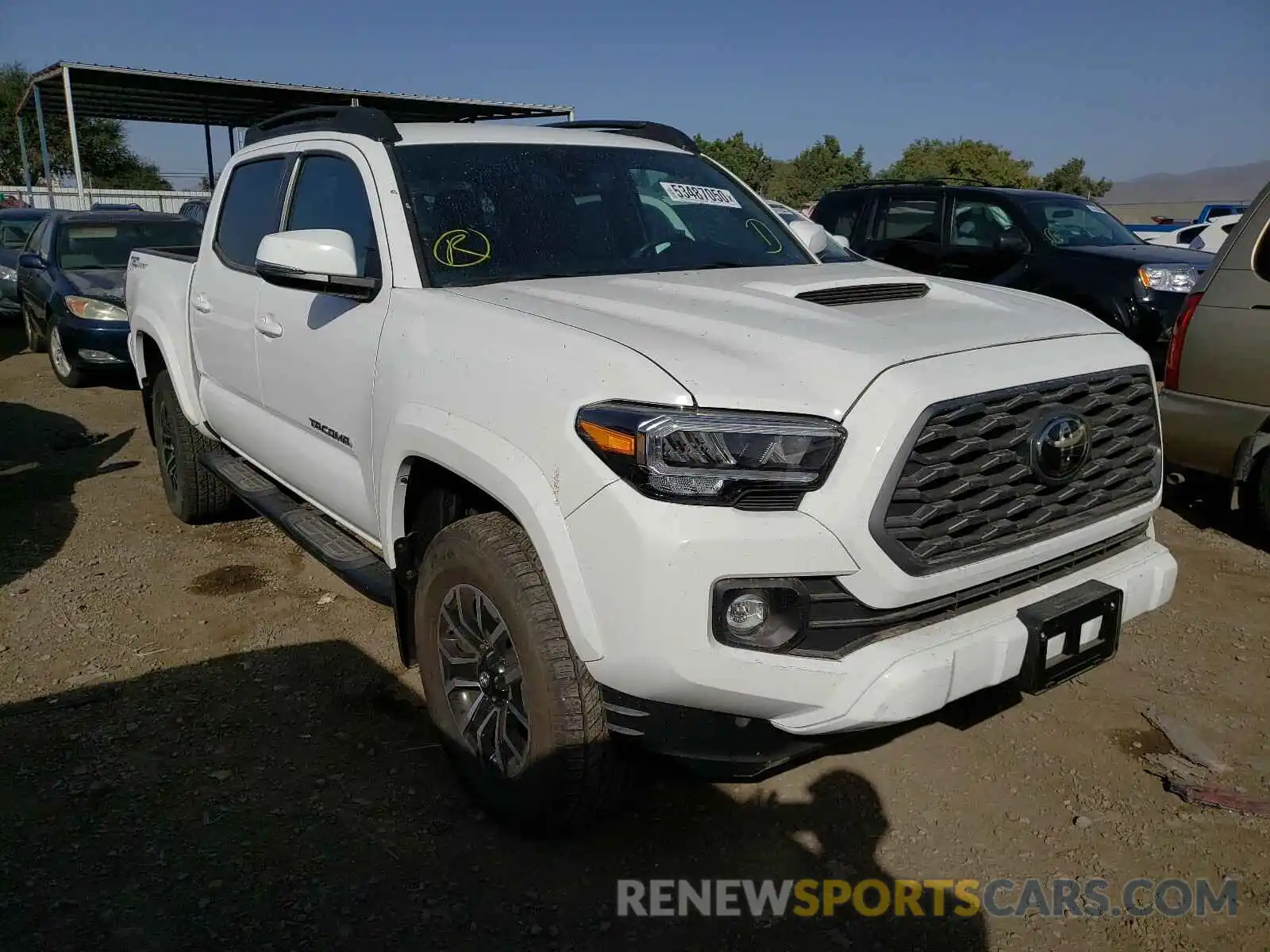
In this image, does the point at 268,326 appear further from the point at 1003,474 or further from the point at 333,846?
the point at 1003,474

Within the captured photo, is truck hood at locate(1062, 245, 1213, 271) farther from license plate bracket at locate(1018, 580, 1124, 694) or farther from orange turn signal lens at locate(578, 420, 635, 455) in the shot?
orange turn signal lens at locate(578, 420, 635, 455)

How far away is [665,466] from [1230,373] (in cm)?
380

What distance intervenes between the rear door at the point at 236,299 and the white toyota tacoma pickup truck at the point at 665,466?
0.50 metres

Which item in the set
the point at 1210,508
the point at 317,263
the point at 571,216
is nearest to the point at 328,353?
the point at 317,263

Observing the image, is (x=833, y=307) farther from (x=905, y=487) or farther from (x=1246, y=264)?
(x=1246, y=264)

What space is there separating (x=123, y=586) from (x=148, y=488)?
176 cm

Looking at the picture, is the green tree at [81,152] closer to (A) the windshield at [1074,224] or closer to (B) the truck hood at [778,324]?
(A) the windshield at [1074,224]

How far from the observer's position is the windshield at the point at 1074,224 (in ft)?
28.6

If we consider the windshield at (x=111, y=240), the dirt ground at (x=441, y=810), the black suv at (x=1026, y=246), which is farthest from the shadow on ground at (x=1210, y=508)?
the windshield at (x=111, y=240)

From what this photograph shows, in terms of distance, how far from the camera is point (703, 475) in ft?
6.93

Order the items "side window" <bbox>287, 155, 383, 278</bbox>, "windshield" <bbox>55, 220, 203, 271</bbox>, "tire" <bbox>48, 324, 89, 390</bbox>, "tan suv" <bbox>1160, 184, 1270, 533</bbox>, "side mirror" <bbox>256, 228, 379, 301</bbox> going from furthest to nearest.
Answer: "windshield" <bbox>55, 220, 203, 271</bbox> → "tire" <bbox>48, 324, 89, 390</bbox> → "tan suv" <bbox>1160, 184, 1270, 533</bbox> → "side window" <bbox>287, 155, 383, 278</bbox> → "side mirror" <bbox>256, 228, 379, 301</bbox>

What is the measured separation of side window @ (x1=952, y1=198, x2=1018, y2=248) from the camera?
29.3 ft

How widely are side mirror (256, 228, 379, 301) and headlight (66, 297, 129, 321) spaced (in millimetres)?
6990

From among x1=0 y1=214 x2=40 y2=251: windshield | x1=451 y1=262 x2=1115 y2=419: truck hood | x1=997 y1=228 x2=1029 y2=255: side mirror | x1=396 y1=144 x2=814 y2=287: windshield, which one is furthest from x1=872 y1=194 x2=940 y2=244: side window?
x1=0 y1=214 x2=40 y2=251: windshield
